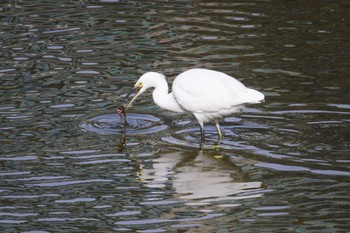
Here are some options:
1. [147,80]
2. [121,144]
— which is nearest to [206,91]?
[147,80]

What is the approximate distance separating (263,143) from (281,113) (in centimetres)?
123

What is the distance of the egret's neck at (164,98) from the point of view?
1277cm

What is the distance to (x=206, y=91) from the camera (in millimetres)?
12289

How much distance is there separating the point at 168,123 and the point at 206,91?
119 cm

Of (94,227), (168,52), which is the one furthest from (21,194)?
(168,52)

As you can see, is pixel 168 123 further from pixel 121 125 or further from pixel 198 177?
pixel 198 177

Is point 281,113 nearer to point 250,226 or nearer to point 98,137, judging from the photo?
point 98,137

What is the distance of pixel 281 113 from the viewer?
43.3ft

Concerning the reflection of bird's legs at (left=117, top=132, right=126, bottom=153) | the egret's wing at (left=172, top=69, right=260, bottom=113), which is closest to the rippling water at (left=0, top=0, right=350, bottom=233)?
the reflection of bird's legs at (left=117, top=132, right=126, bottom=153)

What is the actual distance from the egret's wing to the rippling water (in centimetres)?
48

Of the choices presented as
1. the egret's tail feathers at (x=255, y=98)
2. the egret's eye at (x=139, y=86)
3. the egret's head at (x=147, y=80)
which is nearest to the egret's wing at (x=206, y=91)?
the egret's tail feathers at (x=255, y=98)

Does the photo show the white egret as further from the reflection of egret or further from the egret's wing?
the reflection of egret

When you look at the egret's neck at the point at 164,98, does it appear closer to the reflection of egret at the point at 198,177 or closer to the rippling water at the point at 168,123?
the rippling water at the point at 168,123

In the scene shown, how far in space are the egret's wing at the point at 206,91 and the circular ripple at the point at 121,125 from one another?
0.74 m
